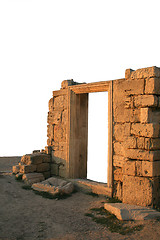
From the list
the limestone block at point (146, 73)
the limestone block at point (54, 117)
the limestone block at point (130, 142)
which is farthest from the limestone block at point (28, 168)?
the limestone block at point (146, 73)

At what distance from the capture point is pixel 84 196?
6.30m

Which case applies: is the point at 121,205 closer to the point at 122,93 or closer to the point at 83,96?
the point at 122,93

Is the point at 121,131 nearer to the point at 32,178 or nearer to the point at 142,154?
the point at 142,154

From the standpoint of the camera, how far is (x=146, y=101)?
529cm

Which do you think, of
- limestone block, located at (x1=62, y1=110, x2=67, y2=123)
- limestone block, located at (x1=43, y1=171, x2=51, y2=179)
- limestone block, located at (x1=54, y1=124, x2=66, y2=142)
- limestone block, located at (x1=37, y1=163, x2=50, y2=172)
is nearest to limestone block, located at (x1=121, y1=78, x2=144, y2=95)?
limestone block, located at (x1=62, y1=110, x2=67, y2=123)

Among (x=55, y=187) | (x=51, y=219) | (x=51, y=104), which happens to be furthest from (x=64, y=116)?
(x=51, y=219)

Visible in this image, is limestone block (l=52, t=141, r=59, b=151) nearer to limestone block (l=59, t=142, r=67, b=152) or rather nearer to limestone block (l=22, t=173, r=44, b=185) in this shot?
limestone block (l=59, t=142, r=67, b=152)

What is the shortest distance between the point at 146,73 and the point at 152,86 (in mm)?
362

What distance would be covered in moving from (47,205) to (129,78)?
3.58m

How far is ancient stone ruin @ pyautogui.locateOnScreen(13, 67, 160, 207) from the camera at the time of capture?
206 inches

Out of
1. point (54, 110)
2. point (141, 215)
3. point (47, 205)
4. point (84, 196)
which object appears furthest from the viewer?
point (54, 110)

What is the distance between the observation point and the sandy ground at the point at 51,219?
159 inches

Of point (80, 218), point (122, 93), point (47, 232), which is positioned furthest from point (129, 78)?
point (47, 232)

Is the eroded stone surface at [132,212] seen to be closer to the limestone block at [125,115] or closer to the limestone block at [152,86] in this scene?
the limestone block at [125,115]
